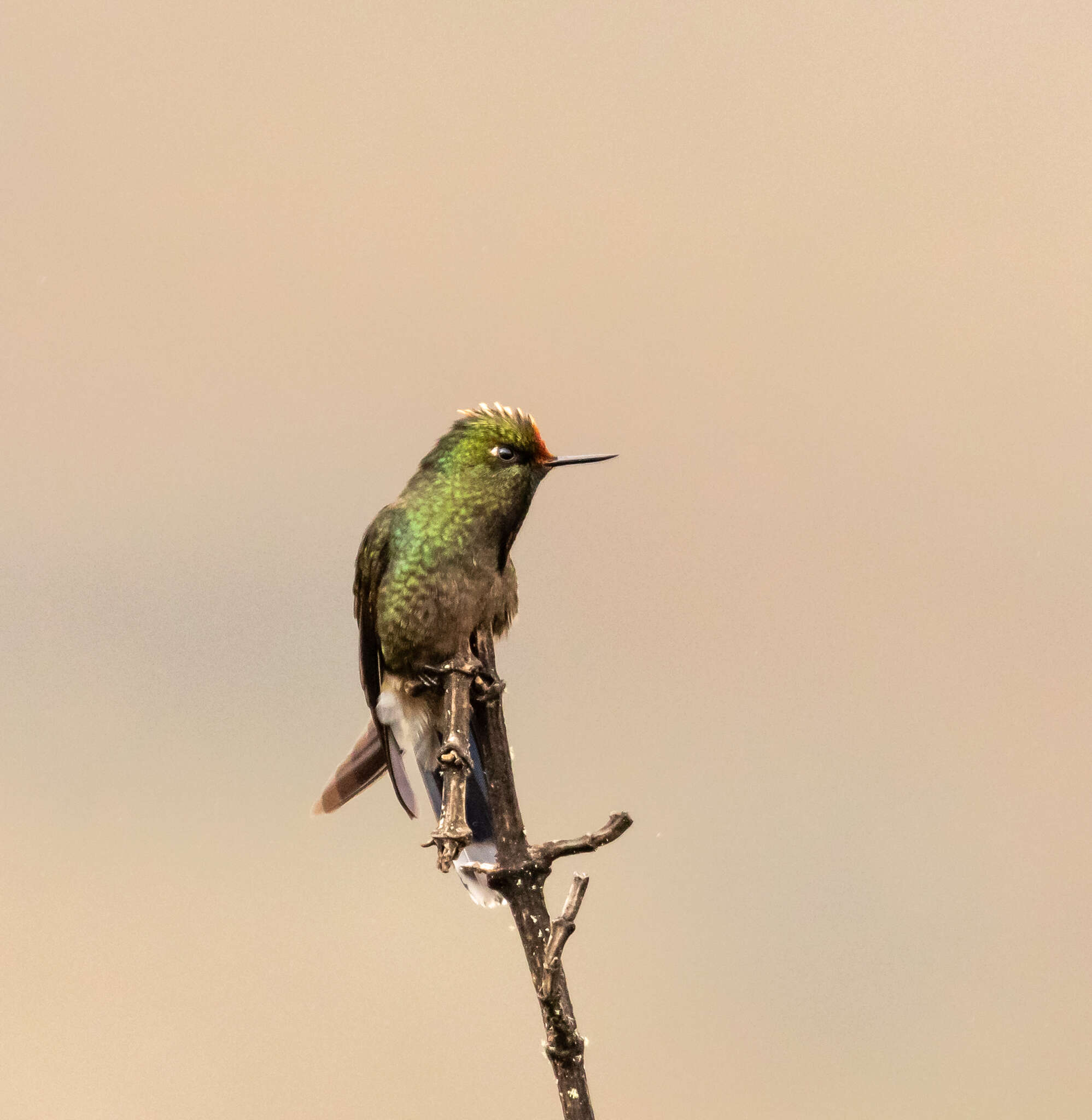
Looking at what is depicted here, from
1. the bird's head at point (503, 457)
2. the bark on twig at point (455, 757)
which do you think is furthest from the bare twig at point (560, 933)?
the bird's head at point (503, 457)

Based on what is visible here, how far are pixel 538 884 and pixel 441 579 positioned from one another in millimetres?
486

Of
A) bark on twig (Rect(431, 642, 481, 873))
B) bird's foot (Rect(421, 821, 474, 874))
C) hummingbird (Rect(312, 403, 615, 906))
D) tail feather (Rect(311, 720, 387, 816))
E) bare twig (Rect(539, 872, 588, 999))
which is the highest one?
hummingbird (Rect(312, 403, 615, 906))

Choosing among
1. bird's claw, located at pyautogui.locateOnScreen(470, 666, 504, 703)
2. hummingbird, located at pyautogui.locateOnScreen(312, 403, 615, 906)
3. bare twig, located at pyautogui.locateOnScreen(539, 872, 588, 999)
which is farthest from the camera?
hummingbird, located at pyautogui.locateOnScreen(312, 403, 615, 906)

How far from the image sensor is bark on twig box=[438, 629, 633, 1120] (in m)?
1.61

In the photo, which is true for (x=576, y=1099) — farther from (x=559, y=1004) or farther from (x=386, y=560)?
(x=386, y=560)

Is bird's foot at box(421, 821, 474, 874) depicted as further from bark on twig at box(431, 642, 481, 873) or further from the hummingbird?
the hummingbird

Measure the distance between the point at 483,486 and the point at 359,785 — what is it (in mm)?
546

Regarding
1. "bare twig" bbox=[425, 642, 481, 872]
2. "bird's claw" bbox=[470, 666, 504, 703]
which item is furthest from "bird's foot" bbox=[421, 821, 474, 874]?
"bird's claw" bbox=[470, 666, 504, 703]

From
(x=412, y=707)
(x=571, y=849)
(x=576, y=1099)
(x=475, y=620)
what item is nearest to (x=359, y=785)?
(x=412, y=707)

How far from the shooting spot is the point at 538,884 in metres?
1.71

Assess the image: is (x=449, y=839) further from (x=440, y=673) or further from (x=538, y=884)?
(x=440, y=673)

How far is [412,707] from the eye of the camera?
198 centimetres

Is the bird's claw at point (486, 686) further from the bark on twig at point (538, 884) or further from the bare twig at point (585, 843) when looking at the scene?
the bare twig at point (585, 843)

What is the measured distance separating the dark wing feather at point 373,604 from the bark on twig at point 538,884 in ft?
0.72
